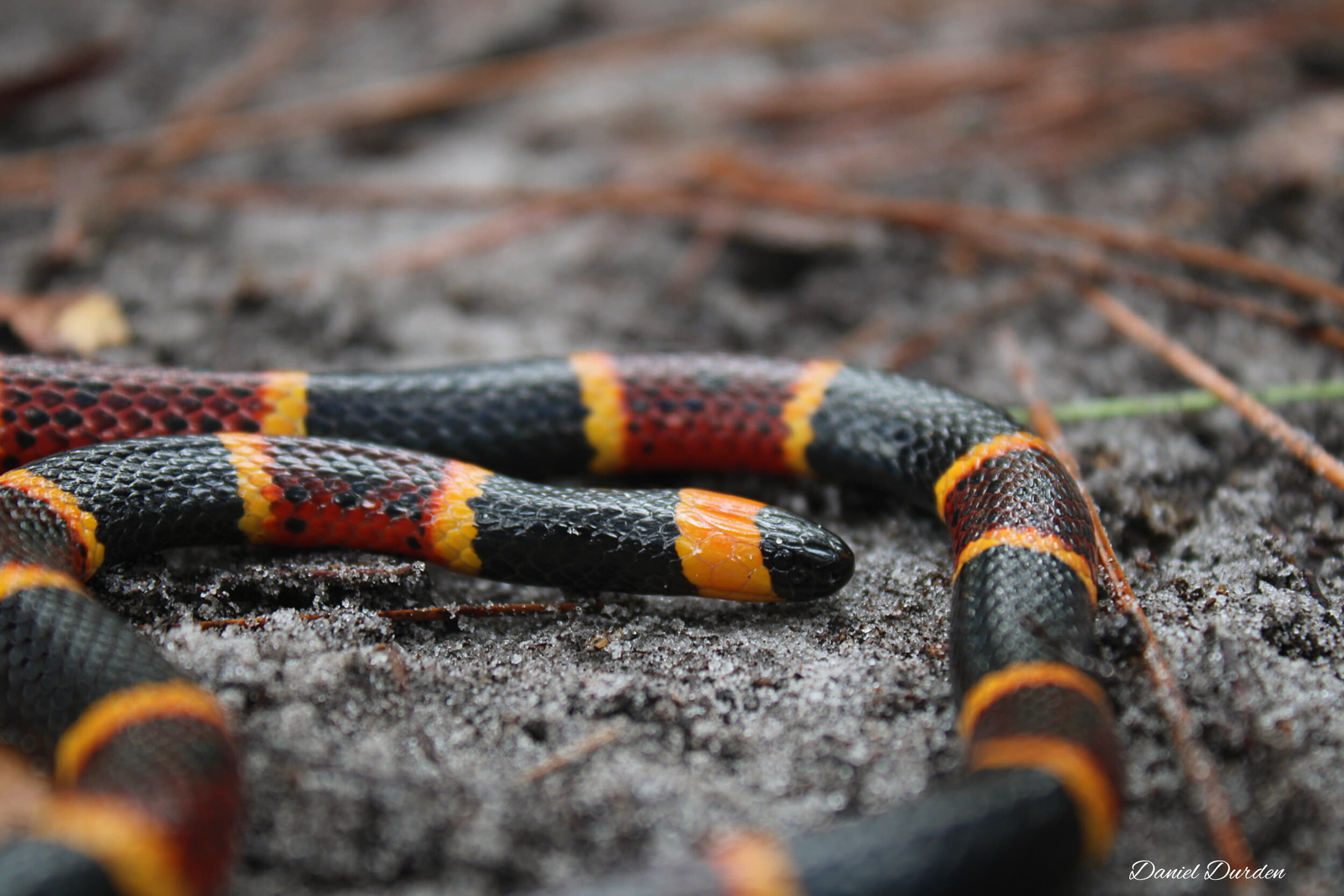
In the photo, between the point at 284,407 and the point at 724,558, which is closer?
the point at 724,558

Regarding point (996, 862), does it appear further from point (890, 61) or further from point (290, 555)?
point (890, 61)

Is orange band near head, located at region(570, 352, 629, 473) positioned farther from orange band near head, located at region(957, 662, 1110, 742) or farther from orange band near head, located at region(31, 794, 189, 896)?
orange band near head, located at region(31, 794, 189, 896)

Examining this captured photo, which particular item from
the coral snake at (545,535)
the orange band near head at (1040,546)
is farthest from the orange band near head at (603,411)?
the orange band near head at (1040,546)

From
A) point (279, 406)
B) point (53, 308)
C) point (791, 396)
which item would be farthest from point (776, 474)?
point (53, 308)

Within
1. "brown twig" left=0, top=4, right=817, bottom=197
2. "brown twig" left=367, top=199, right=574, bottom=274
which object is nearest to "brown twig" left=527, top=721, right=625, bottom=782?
"brown twig" left=367, top=199, right=574, bottom=274

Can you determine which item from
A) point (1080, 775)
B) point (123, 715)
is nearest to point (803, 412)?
point (1080, 775)
